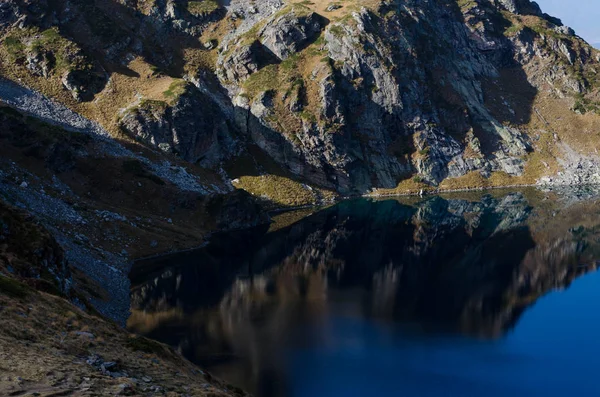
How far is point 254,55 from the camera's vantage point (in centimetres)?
19562

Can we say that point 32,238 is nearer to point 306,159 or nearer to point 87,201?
point 87,201

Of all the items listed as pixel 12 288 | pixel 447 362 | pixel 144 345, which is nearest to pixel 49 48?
pixel 12 288

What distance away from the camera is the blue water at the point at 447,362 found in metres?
55.9

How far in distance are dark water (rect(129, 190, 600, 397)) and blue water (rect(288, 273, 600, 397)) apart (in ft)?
0.72

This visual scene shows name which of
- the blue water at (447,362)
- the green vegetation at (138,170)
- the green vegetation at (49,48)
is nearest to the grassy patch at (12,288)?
the blue water at (447,362)

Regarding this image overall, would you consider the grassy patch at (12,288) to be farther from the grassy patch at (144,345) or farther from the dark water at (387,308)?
the dark water at (387,308)

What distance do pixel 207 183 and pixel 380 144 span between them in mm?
76359

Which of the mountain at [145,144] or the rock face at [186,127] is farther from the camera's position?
the rock face at [186,127]

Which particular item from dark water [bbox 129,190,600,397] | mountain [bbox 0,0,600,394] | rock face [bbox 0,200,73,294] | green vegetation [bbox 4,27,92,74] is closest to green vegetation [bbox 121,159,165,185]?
mountain [bbox 0,0,600,394]

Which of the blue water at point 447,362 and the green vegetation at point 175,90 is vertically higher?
the green vegetation at point 175,90

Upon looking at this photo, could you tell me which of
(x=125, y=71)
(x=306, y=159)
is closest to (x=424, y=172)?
(x=306, y=159)

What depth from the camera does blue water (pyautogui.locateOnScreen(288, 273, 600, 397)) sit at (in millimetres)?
55938

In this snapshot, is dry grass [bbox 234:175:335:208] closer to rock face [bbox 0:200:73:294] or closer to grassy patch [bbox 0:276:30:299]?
rock face [bbox 0:200:73:294]

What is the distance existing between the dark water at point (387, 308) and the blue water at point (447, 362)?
0.22 m
